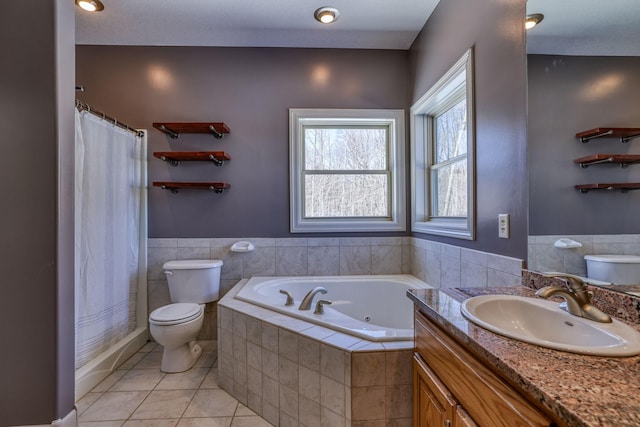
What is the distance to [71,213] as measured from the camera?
146 centimetres

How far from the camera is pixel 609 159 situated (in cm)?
91

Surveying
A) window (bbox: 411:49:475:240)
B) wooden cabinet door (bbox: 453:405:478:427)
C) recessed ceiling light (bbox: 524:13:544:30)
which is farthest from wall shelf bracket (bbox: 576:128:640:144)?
wooden cabinet door (bbox: 453:405:478:427)

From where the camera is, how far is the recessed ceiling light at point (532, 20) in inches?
45.1

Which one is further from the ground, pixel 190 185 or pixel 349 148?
pixel 349 148

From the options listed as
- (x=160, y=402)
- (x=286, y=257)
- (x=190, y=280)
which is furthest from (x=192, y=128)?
(x=160, y=402)

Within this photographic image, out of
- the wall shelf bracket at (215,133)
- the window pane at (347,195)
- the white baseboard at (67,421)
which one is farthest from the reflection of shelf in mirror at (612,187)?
the white baseboard at (67,421)

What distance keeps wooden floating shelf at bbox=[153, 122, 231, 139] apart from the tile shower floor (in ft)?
6.08

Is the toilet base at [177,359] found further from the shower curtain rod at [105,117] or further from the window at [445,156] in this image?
the window at [445,156]

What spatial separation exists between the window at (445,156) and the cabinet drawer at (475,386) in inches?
34.5

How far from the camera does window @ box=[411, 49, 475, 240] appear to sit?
1658mm

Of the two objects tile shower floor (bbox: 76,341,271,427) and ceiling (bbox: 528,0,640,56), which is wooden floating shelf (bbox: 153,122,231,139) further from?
ceiling (bbox: 528,0,640,56)

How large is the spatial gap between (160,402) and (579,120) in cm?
249

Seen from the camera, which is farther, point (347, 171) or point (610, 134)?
point (347, 171)

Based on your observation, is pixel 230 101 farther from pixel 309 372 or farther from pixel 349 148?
pixel 309 372
